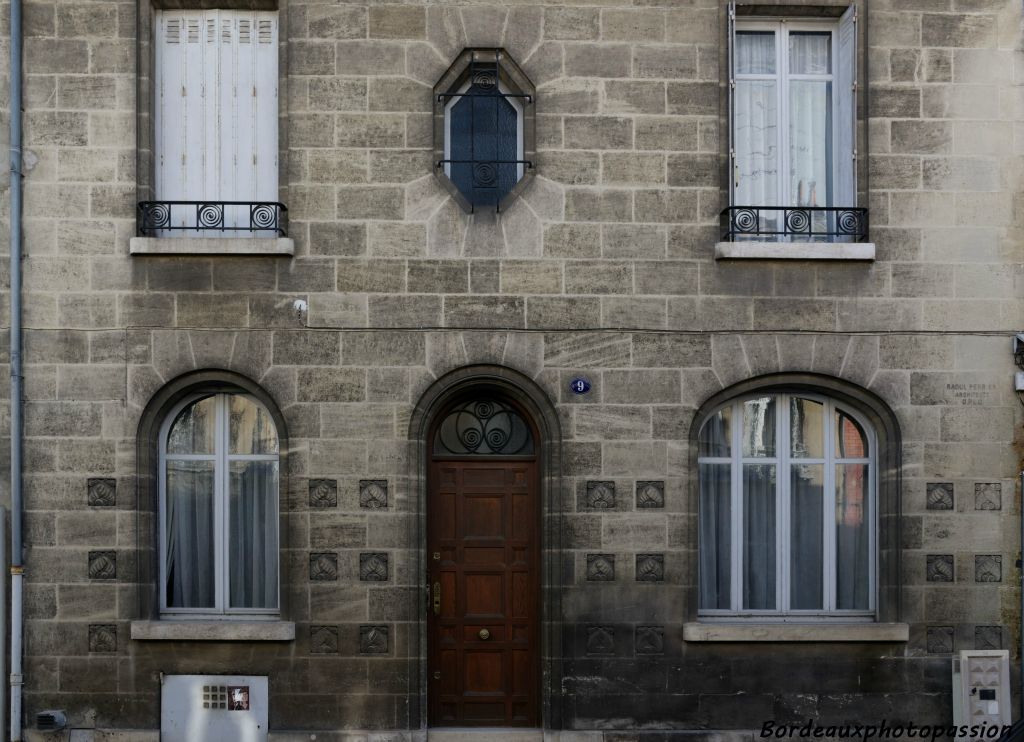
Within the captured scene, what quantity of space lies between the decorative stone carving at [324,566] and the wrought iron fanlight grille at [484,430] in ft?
4.67

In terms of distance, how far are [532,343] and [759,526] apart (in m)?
2.78

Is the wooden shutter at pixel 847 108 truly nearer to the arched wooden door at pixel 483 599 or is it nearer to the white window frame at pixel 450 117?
the white window frame at pixel 450 117

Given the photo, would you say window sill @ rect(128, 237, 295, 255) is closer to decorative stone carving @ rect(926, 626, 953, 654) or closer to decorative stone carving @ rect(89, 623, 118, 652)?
decorative stone carving @ rect(89, 623, 118, 652)

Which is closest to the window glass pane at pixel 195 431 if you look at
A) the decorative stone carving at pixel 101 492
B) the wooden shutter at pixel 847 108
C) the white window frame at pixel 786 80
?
the decorative stone carving at pixel 101 492

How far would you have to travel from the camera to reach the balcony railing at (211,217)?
1056 centimetres

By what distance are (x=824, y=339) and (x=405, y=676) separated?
192 inches

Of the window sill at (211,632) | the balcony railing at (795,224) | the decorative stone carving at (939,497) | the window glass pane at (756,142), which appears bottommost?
the window sill at (211,632)

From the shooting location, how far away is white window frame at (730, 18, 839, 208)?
1101 cm

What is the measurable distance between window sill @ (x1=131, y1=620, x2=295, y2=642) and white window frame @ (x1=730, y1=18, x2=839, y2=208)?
5.97 meters

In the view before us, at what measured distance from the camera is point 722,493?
1092 cm

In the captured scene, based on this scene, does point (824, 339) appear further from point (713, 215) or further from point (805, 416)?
point (713, 215)

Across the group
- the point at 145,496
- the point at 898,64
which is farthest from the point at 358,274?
the point at 898,64

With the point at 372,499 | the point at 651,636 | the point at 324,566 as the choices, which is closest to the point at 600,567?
the point at 651,636

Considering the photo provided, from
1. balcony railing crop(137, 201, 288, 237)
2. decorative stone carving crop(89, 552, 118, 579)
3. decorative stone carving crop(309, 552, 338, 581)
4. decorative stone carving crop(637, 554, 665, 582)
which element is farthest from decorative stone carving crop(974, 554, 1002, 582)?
decorative stone carving crop(89, 552, 118, 579)
